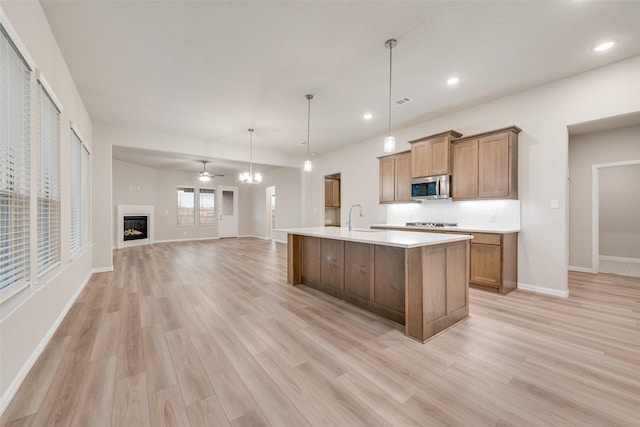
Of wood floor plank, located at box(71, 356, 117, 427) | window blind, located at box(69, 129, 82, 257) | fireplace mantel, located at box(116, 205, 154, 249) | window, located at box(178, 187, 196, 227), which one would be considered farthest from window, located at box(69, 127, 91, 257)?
window, located at box(178, 187, 196, 227)

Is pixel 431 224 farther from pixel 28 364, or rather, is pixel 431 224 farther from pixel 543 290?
pixel 28 364

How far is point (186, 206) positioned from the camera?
10.3m

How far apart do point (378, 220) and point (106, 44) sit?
5.26 metres

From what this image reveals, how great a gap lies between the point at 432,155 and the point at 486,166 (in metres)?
0.85

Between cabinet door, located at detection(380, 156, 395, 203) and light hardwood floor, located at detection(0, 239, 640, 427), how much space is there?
264cm

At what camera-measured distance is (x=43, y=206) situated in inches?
94.7

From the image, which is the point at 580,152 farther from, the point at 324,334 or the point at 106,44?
the point at 106,44

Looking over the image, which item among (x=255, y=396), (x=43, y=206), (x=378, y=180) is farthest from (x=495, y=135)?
(x=43, y=206)

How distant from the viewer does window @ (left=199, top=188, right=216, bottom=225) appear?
419 inches

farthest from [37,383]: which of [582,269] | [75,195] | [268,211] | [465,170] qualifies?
[268,211]

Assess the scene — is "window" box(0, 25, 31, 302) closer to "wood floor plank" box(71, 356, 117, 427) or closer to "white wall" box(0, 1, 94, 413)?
"white wall" box(0, 1, 94, 413)

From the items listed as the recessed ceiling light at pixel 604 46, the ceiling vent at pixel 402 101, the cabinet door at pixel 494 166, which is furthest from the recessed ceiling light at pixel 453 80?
the recessed ceiling light at pixel 604 46

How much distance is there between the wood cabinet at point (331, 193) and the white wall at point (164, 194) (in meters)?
4.92

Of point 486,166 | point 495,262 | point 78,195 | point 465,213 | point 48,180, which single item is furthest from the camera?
point 465,213
